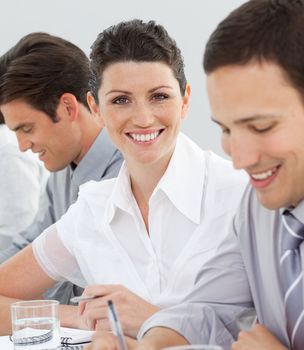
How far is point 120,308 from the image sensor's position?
199cm

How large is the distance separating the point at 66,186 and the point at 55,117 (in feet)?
0.90

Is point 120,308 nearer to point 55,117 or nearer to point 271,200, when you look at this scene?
point 271,200

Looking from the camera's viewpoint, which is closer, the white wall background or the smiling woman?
the smiling woman

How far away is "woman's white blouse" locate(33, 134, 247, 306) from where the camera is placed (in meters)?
2.10

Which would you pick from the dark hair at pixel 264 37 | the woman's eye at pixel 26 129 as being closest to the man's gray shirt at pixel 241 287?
the dark hair at pixel 264 37

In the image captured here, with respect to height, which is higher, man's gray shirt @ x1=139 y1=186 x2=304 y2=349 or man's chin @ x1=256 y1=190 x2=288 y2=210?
man's chin @ x1=256 y1=190 x2=288 y2=210

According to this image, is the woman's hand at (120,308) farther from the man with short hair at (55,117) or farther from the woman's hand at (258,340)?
the man with short hair at (55,117)

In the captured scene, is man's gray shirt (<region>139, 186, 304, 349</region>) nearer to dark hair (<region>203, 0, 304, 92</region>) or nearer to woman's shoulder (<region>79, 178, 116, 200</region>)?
dark hair (<region>203, 0, 304, 92</region>)

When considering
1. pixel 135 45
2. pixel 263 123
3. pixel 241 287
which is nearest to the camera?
pixel 263 123

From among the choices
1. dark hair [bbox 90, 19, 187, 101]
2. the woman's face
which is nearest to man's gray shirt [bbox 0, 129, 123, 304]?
the woman's face

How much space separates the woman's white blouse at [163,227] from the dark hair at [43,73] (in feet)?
2.19

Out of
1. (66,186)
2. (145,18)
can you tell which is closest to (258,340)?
(66,186)

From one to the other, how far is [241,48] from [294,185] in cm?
27

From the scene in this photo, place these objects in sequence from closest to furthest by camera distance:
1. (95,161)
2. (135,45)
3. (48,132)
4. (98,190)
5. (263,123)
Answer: (263,123) < (135,45) < (98,190) < (95,161) < (48,132)
